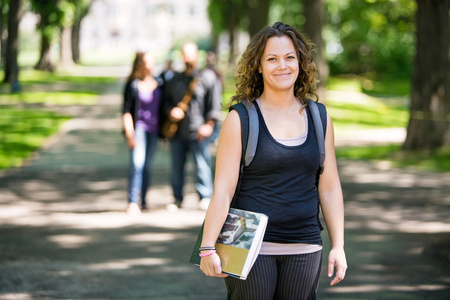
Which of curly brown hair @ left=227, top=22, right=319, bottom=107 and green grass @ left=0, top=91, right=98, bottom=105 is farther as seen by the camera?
green grass @ left=0, top=91, right=98, bottom=105

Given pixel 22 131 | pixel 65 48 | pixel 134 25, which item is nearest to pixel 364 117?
pixel 22 131

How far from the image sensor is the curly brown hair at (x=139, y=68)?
8.17 m

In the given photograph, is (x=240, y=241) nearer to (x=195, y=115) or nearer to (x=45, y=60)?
(x=195, y=115)

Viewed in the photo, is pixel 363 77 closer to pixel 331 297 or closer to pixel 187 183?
pixel 187 183

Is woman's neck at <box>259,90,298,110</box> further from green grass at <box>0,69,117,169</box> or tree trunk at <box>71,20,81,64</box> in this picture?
tree trunk at <box>71,20,81,64</box>

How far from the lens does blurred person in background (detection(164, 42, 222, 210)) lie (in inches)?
326

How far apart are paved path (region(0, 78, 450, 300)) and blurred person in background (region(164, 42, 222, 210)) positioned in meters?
0.47

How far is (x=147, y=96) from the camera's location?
822 centimetres

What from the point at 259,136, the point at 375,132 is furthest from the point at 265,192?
the point at 375,132

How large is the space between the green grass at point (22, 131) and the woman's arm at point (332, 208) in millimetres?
9415

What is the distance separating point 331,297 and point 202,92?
3.60m

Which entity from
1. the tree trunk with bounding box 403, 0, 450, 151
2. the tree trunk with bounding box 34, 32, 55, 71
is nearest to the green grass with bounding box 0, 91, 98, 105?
the tree trunk with bounding box 403, 0, 450, 151

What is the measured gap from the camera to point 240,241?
293 cm

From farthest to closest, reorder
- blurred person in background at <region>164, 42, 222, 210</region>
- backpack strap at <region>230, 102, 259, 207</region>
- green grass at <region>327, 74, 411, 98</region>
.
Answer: green grass at <region>327, 74, 411, 98</region> → blurred person in background at <region>164, 42, 222, 210</region> → backpack strap at <region>230, 102, 259, 207</region>
